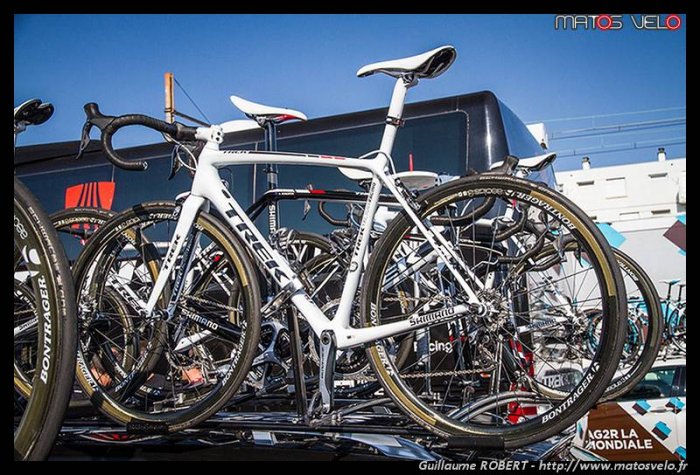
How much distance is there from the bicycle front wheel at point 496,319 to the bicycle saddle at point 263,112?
800 millimetres

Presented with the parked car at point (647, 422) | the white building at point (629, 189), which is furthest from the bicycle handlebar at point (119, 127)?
the white building at point (629, 189)

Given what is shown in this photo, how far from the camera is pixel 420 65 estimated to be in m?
2.97

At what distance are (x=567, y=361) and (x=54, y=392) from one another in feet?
8.67

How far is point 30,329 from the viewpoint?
3.12 meters

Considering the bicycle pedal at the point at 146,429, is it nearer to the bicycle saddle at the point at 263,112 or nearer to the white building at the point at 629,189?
the bicycle saddle at the point at 263,112

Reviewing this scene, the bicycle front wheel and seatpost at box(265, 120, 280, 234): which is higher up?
seatpost at box(265, 120, 280, 234)

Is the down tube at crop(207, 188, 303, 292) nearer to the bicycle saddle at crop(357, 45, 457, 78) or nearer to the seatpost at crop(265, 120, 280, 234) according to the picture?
the seatpost at crop(265, 120, 280, 234)

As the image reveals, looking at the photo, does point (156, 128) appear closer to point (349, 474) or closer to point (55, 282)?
point (55, 282)

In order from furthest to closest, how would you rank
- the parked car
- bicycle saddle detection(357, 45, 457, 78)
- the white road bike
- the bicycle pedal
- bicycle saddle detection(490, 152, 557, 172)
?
the parked car < bicycle saddle detection(490, 152, 557, 172) < bicycle saddle detection(357, 45, 457, 78) < the bicycle pedal < the white road bike

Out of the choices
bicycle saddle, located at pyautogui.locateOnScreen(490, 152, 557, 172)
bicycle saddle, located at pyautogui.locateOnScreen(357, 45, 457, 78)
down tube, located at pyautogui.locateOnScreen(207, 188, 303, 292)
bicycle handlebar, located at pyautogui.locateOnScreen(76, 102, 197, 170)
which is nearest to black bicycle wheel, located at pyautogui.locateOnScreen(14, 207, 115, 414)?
bicycle handlebar, located at pyautogui.locateOnScreen(76, 102, 197, 170)

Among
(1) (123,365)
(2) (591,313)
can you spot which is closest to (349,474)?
(1) (123,365)

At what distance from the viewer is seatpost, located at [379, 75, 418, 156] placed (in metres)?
3.06

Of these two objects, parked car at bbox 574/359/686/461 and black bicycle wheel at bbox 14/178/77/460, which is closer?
black bicycle wheel at bbox 14/178/77/460

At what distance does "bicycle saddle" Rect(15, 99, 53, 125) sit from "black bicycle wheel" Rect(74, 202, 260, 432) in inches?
20.8
